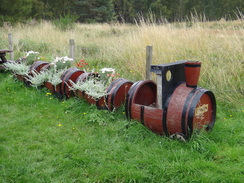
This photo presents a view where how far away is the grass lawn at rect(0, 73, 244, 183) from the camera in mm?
2594

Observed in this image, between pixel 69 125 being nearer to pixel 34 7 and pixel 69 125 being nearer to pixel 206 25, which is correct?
pixel 206 25

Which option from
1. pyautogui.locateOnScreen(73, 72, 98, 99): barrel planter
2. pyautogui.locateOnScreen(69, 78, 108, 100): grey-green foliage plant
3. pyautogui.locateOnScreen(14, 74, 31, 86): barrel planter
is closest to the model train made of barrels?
pyautogui.locateOnScreen(69, 78, 108, 100): grey-green foliage plant

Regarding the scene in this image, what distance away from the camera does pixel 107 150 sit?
3.12m

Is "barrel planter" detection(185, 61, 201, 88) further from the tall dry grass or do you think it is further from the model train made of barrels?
the tall dry grass

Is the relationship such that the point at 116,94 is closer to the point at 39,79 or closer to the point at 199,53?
the point at 39,79

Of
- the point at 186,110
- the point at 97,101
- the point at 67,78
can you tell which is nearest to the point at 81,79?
the point at 67,78

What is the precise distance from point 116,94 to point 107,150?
3.62 ft

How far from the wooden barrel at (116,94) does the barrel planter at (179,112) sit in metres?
0.50

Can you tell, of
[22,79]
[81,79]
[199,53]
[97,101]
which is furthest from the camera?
[22,79]

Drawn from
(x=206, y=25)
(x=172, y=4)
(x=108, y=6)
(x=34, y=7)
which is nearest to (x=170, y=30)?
(x=206, y=25)

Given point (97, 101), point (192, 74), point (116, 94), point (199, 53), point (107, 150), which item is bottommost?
point (107, 150)

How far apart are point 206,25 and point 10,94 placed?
4.97 meters

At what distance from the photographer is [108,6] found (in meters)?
32.5

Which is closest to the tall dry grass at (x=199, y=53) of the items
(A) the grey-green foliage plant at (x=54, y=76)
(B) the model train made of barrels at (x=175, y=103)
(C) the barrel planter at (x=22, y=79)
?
(B) the model train made of barrels at (x=175, y=103)
